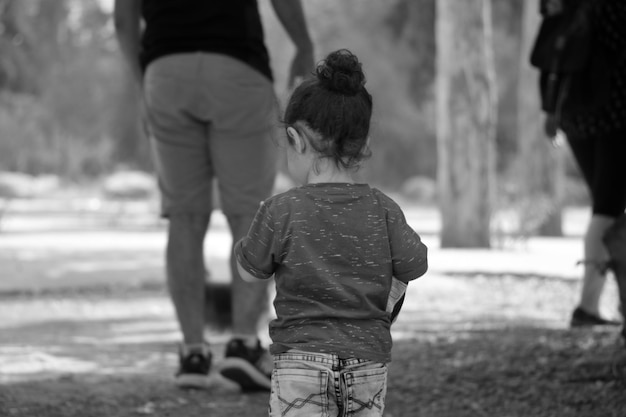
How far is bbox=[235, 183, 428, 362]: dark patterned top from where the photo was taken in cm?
271

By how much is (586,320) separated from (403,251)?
126 inches

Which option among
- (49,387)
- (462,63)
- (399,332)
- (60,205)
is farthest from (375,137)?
(60,205)

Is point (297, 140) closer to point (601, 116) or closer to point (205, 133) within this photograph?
point (205, 133)

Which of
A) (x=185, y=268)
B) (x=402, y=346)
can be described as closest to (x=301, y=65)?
(x=185, y=268)

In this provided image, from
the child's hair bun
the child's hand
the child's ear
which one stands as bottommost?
the child's hand

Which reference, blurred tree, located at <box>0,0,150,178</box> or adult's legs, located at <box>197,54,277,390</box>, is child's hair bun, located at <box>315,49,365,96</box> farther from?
blurred tree, located at <box>0,0,150,178</box>

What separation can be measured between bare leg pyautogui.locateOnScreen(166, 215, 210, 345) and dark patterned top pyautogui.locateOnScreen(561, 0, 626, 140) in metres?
2.02

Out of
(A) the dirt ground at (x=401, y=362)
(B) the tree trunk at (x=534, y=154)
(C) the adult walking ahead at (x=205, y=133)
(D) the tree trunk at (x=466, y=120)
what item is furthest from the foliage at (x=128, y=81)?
(C) the adult walking ahead at (x=205, y=133)

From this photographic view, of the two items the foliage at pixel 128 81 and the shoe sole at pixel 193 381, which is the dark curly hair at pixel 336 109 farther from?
the foliage at pixel 128 81

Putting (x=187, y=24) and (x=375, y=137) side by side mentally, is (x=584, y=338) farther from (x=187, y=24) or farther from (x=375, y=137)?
(x=375, y=137)

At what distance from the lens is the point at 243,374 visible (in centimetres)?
445

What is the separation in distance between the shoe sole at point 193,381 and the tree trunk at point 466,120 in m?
9.25

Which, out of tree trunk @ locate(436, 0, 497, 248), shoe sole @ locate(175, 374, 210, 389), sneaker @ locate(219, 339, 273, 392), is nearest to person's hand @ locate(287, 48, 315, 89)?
sneaker @ locate(219, 339, 273, 392)

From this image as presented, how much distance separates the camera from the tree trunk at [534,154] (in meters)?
17.3
